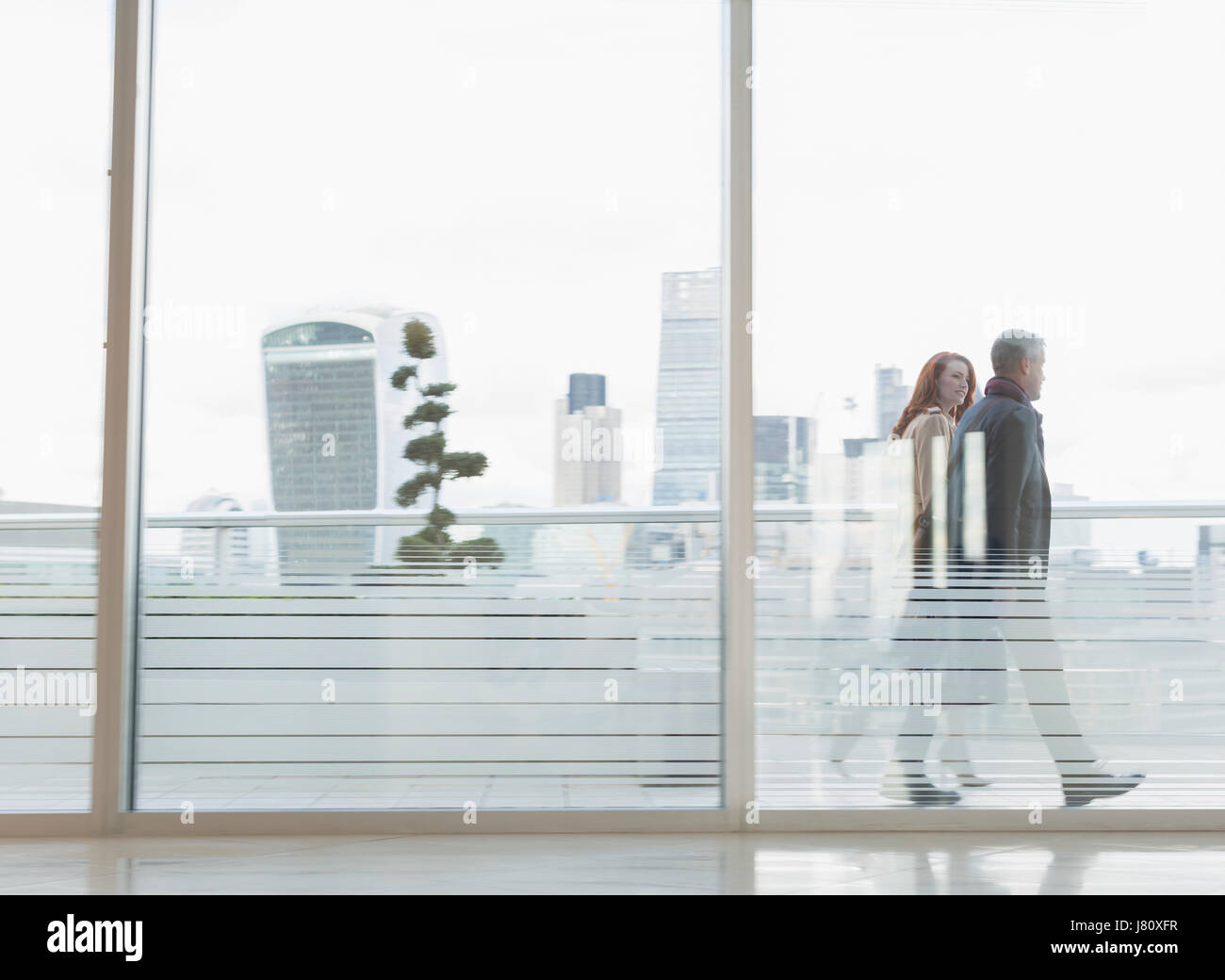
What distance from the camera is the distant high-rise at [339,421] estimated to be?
3.09 meters

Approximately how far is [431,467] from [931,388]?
4.48 ft

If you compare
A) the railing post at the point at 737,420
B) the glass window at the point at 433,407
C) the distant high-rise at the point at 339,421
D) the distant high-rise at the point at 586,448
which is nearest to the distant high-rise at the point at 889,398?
the railing post at the point at 737,420

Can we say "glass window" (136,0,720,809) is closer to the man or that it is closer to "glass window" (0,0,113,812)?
"glass window" (0,0,113,812)

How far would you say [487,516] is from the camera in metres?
3.10

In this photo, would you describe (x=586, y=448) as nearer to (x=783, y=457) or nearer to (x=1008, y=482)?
(x=783, y=457)

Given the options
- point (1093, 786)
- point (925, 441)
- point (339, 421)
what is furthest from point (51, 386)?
point (1093, 786)

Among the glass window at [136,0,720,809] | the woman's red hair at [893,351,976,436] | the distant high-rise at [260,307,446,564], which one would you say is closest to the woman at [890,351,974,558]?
the woman's red hair at [893,351,976,436]

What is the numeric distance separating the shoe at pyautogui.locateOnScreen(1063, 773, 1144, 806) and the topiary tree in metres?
1.63

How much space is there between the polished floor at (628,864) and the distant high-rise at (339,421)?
30.4 inches

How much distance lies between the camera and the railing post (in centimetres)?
305
